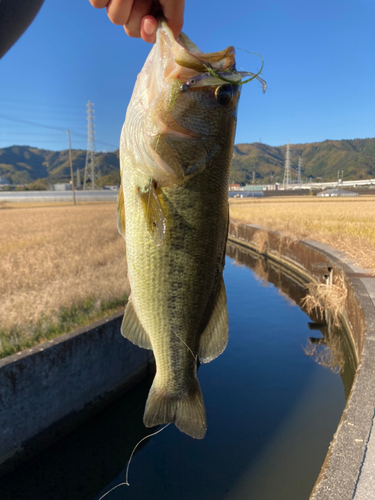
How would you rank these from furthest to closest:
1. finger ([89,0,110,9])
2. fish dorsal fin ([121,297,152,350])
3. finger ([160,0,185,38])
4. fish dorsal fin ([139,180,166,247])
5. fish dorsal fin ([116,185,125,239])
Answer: fish dorsal fin ([121,297,152,350])
fish dorsal fin ([116,185,125,239])
fish dorsal fin ([139,180,166,247])
finger ([89,0,110,9])
finger ([160,0,185,38])

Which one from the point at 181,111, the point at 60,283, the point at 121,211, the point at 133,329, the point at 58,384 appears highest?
the point at 181,111

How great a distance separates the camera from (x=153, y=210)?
71.4 inches

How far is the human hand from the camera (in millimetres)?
1611

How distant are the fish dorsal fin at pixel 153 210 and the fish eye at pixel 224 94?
56 cm

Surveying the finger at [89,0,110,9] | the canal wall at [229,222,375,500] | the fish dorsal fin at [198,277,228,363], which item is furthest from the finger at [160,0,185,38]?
the canal wall at [229,222,375,500]

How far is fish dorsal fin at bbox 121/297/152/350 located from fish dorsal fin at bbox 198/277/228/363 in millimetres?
368

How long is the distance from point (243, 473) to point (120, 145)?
511 cm

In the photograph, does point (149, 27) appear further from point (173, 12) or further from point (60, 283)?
point (60, 283)

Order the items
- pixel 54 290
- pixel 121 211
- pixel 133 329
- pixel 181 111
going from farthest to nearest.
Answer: pixel 54 290 < pixel 133 329 < pixel 121 211 < pixel 181 111

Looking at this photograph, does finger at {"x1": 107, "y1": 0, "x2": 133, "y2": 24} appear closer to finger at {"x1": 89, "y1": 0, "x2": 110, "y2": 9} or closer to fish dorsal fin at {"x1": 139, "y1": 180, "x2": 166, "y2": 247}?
finger at {"x1": 89, "y1": 0, "x2": 110, "y2": 9}

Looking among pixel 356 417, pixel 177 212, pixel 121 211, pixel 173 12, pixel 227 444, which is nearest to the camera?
pixel 173 12

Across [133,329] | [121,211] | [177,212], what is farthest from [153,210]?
[133,329]

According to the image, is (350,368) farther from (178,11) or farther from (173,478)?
(178,11)

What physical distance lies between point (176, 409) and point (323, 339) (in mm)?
8313
